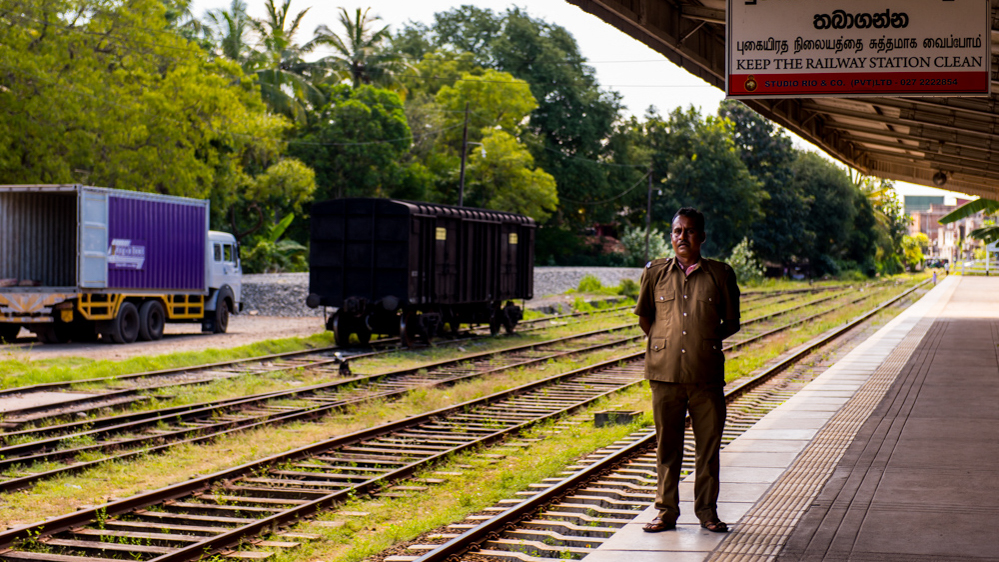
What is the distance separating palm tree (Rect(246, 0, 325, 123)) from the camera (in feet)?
175

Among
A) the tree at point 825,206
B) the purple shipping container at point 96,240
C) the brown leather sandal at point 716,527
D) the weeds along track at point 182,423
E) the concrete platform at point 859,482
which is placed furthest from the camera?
the tree at point 825,206

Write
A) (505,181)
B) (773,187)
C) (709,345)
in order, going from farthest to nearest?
(773,187) → (505,181) → (709,345)

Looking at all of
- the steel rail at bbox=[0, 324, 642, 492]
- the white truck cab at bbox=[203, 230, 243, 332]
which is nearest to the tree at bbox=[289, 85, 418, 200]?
the white truck cab at bbox=[203, 230, 243, 332]

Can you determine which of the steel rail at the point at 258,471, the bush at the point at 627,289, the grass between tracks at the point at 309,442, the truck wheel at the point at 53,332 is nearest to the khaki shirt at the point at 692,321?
the grass between tracks at the point at 309,442

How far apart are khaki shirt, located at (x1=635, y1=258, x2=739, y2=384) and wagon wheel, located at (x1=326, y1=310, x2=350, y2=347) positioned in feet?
54.5

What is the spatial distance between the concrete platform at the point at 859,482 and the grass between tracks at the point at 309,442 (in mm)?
1776

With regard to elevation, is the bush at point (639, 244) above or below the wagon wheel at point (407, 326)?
above

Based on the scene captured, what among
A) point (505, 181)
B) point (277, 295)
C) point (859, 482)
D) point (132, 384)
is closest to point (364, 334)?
point (132, 384)

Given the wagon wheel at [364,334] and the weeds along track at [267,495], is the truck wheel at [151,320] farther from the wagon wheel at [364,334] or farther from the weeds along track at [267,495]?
the weeds along track at [267,495]

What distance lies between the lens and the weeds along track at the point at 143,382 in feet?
43.0

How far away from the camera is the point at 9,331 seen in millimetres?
23281

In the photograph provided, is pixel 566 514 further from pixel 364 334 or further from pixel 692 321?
pixel 364 334

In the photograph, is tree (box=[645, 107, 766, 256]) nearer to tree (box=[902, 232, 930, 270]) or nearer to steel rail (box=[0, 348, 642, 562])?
tree (box=[902, 232, 930, 270])

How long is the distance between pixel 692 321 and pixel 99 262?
18.6 meters
